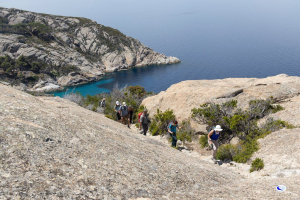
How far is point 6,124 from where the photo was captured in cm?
555

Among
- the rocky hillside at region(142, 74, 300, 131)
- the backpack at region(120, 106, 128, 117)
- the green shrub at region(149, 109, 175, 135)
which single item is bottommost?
the green shrub at region(149, 109, 175, 135)

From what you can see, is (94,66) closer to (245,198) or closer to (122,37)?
(122,37)

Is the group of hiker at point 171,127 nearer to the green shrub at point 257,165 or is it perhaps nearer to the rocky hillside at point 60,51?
the green shrub at point 257,165

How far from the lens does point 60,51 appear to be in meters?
105

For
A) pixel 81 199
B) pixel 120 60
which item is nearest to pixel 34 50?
pixel 120 60

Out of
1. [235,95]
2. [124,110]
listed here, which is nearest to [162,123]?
[124,110]

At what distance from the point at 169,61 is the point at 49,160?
11845 cm

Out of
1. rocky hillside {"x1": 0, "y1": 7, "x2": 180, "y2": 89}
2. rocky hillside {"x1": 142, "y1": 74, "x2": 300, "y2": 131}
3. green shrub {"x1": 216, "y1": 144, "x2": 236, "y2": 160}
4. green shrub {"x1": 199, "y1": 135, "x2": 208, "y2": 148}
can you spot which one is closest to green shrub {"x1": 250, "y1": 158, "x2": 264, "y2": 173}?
green shrub {"x1": 216, "y1": 144, "x2": 236, "y2": 160}

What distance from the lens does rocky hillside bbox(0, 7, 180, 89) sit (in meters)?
88.1

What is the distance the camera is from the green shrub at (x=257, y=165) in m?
8.55

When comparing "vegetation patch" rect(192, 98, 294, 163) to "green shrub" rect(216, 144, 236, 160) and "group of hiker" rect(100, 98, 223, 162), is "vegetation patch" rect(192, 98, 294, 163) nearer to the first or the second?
"green shrub" rect(216, 144, 236, 160)

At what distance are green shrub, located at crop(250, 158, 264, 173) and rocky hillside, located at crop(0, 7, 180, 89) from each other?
8913 cm

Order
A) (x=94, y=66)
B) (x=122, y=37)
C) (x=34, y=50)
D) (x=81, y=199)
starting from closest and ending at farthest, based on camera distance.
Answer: (x=81, y=199) → (x=34, y=50) → (x=94, y=66) → (x=122, y=37)

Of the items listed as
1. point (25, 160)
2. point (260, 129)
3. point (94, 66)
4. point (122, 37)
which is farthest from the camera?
point (122, 37)
